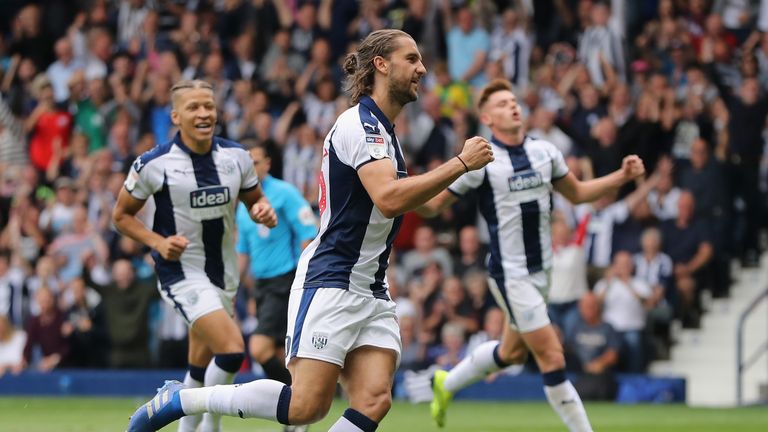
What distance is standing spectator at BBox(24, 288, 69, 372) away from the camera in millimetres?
18875

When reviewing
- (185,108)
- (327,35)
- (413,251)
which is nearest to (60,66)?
(327,35)

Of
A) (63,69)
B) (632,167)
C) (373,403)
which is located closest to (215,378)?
(373,403)

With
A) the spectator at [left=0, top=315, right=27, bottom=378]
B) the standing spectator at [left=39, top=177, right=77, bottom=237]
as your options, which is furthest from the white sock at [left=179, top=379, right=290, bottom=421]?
the standing spectator at [left=39, top=177, right=77, bottom=237]

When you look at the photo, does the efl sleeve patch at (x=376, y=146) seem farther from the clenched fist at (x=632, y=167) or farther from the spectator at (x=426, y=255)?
the spectator at (x=426, y=255)

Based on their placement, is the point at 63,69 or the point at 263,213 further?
the point at 63,69

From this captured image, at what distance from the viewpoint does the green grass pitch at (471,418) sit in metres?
13.3

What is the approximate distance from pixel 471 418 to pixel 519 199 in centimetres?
387

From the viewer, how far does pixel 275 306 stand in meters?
12.3

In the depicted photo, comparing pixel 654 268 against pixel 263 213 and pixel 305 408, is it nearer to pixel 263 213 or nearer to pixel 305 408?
pixel 263 213

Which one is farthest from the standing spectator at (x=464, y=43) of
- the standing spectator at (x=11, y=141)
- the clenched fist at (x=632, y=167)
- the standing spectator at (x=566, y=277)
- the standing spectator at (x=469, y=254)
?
the clenched fist at (x=632, y=167)

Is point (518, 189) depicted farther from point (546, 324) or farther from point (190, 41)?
point (190, 41)

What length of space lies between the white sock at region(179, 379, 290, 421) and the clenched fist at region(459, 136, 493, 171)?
63.2 inches

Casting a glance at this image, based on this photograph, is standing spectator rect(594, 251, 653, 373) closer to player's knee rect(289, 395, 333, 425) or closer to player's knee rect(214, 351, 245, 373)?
player's knee rect(214, 351, 245, 373)

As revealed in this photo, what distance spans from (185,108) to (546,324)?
126 inches
